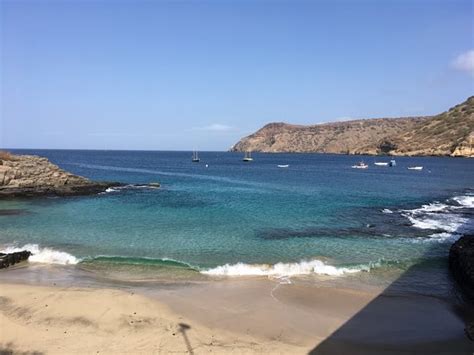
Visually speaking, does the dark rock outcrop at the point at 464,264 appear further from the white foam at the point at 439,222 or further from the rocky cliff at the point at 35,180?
the rocky cliff at the point at 35,180

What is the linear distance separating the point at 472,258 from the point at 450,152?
16612 cm

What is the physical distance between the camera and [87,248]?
81.4 ft

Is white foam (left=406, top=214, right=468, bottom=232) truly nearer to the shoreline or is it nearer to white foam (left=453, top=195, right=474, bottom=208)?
white foam (left=453, top=195, right=474, bottom=208)

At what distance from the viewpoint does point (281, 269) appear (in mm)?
20875

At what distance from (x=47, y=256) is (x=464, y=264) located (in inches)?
837

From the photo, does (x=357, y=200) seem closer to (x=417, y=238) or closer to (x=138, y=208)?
(x=417, y=238)

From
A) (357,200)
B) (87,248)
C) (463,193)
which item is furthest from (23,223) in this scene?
(463,193)

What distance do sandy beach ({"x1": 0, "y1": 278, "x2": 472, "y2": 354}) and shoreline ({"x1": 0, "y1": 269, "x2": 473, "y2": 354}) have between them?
3 cm

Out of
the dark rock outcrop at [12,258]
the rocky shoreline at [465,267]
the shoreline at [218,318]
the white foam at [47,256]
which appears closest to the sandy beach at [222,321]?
the shoreline at [218,318]

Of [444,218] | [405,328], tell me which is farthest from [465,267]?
[444,218]

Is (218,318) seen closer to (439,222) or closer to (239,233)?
(239,233)

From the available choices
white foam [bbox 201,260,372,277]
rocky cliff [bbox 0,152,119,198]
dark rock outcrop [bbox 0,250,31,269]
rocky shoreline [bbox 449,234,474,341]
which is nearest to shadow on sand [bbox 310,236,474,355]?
rocky shoreline [bbox 449,234,474,341]

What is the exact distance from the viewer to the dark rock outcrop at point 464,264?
709 inches

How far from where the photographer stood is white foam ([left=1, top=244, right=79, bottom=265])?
22.3m
